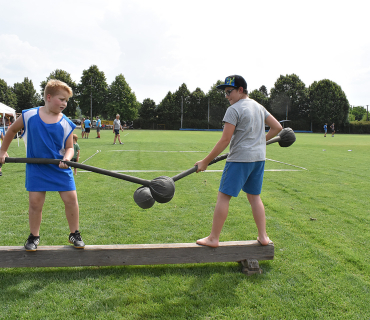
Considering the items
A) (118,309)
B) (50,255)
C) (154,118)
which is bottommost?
(118,309)

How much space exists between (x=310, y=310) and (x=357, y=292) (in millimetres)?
575

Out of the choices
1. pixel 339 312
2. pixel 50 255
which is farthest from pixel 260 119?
pixel 50 255

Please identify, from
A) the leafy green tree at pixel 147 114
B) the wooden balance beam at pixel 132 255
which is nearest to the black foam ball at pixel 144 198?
the wooden balance beam at pixel 132 255

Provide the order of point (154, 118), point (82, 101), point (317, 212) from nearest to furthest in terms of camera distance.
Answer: point (317, 212)
point (82, 101)
point (154, 118)

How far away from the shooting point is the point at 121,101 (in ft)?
222

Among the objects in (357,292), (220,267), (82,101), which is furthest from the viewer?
(82,101)

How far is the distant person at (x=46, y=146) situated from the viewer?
2.65 m

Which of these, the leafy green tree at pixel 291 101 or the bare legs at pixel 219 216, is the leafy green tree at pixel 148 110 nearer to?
the leafy green tree at pixel 291 101

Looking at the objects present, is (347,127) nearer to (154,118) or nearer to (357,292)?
(154,118)

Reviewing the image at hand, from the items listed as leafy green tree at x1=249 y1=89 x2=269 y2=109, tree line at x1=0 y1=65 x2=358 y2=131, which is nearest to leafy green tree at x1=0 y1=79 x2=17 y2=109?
tree line at x1=0 y1=65 x2=358 y2=131

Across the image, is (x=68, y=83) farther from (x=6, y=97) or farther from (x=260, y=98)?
(x=260, y=98)

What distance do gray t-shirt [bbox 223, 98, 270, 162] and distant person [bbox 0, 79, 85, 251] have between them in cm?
160

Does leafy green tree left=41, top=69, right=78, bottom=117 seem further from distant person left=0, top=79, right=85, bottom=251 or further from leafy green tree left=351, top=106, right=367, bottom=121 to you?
leafy green tree left=351, top=106, right=367, bottom=121

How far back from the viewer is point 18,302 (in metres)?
2.34
